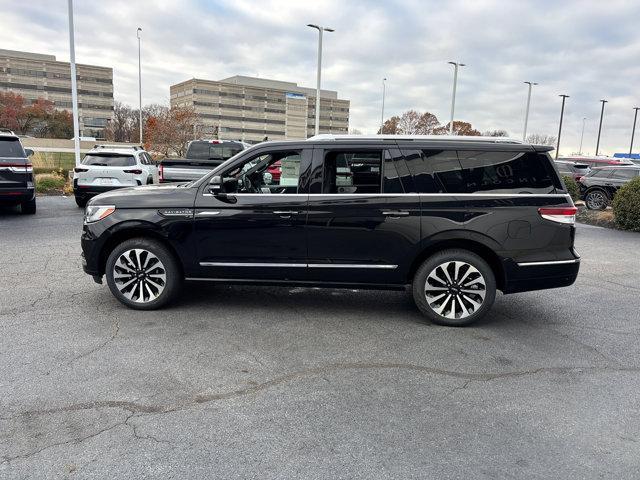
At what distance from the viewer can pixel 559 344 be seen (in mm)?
4805

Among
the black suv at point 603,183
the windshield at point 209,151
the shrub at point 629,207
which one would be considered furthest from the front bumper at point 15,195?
the black suv at point 603,183

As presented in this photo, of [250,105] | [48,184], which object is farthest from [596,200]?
[250,105]

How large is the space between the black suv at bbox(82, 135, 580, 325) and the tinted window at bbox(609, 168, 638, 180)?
14612 millimetres

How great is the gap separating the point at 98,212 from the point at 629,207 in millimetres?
12935

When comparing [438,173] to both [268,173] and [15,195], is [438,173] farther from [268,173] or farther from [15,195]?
[15,195]

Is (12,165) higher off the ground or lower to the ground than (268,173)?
lower

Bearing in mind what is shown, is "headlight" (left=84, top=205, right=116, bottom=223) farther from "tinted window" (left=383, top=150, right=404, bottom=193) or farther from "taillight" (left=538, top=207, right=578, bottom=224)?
"taillight" (left=538, top=207, right=578, bottom=224)

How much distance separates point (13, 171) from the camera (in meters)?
11.2

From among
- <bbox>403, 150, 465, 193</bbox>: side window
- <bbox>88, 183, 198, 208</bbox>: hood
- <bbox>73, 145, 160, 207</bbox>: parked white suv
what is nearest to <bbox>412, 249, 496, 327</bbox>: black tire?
<bbox>403, 150, 465, 193</bbox>: side window

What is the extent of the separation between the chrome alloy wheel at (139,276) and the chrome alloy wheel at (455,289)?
2.83 metres

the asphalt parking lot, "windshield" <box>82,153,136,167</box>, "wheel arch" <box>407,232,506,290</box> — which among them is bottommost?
the asphalt parking lot

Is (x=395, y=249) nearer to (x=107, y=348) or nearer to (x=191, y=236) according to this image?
(x=191, y=236)

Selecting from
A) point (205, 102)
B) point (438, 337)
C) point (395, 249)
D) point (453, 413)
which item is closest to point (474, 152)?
point (395, 249)

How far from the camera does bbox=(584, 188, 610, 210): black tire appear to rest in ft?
57.4
